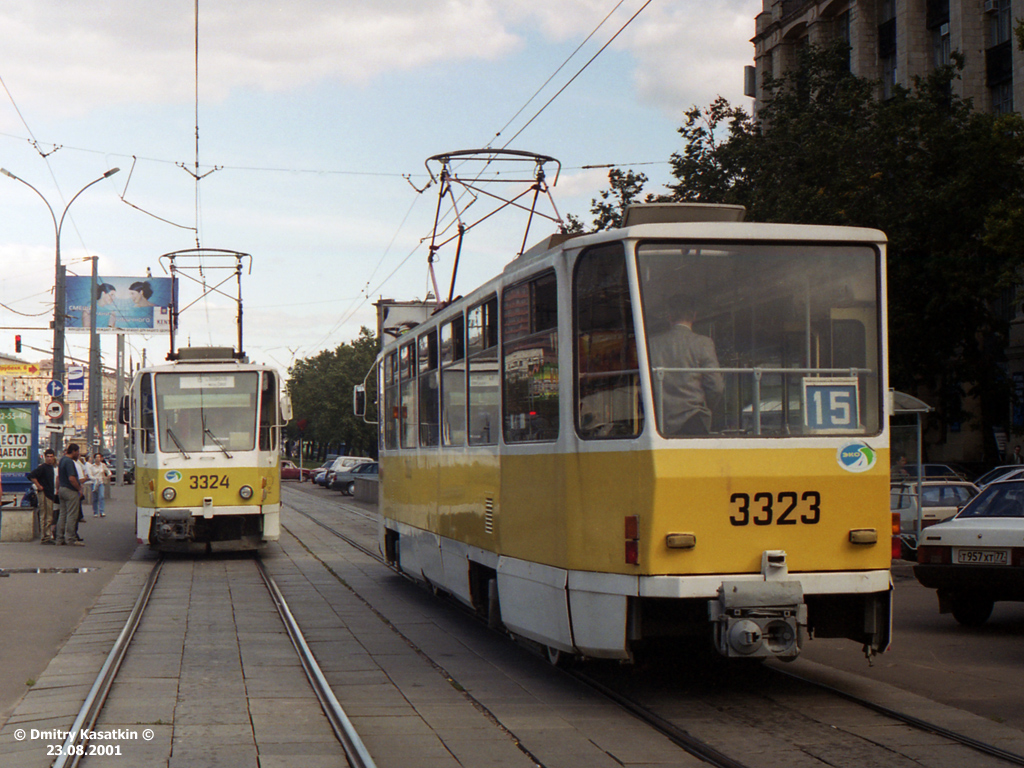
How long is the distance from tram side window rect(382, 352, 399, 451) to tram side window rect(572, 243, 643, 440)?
664 cm

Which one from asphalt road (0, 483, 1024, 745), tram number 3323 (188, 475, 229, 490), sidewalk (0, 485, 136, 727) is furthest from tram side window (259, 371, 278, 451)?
asphalt road (0, 483, 1024, 745)

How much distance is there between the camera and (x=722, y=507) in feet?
24.7

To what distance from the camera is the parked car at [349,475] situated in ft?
171

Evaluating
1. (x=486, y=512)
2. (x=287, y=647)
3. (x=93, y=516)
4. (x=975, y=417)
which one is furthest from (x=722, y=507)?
(x=975, y=417)

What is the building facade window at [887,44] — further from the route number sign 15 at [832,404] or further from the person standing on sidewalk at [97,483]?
the route number sign 15 at [832,404]

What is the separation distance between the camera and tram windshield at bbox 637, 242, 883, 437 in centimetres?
764

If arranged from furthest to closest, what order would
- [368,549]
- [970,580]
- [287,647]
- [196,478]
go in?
[368,549] → [196,478] → [970,580] → [287,647]

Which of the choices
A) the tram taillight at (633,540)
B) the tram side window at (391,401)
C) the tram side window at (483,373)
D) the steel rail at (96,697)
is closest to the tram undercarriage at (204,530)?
the tram side window at (391,401)

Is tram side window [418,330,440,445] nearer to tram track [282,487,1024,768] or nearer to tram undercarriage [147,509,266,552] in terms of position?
tram track [282,487,1024,768]

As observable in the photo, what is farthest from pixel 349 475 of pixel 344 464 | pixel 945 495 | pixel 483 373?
pixel 483 373

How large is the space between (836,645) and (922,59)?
125 feet

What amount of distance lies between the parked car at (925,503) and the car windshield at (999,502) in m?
6.80

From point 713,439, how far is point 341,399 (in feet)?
261

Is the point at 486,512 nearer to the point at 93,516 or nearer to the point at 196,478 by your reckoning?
the point at 196,478
